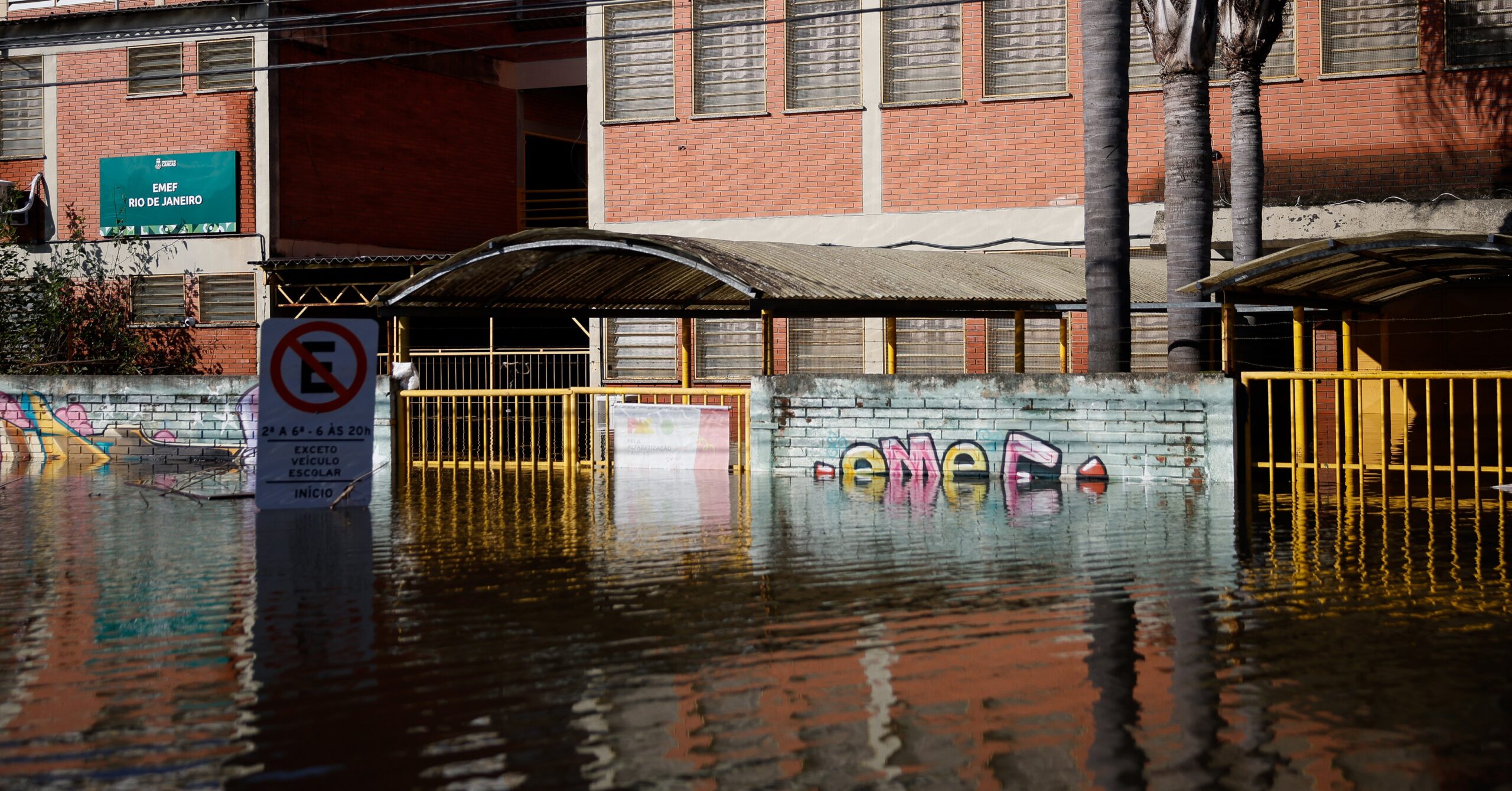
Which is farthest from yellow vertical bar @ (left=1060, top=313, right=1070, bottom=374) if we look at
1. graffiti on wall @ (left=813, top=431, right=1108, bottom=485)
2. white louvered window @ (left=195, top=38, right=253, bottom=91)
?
white louvered window @ (left=195, top=38, right=253, bottom=91)

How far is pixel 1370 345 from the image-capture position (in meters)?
22.3

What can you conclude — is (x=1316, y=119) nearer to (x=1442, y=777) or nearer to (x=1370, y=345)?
(x=1370, y=345)

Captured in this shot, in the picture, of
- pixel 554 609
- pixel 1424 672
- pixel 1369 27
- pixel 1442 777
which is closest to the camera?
pixel 1442 777

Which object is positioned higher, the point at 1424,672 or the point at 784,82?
the point at 784,82

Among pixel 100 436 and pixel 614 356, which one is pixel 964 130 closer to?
pixel 614 356

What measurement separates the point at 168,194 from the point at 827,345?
12.1 meters

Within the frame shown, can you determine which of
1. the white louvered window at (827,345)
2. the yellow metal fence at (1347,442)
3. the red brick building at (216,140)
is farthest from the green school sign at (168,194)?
the yellow metal fence at (1347,442)

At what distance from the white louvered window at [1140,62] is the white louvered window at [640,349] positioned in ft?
25.5

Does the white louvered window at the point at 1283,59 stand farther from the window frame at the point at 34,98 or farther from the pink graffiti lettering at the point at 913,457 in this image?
the window frame at the point at 34,98

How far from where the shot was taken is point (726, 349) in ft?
81.2

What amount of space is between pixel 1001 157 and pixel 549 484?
932 cm

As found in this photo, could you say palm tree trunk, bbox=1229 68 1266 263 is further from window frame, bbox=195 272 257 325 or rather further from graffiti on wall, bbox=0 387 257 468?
window frame, bbox=195 272 257 325

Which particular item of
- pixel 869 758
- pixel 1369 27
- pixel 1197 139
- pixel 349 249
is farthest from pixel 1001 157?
pixel 869 758

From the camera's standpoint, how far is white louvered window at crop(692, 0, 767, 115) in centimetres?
2439
